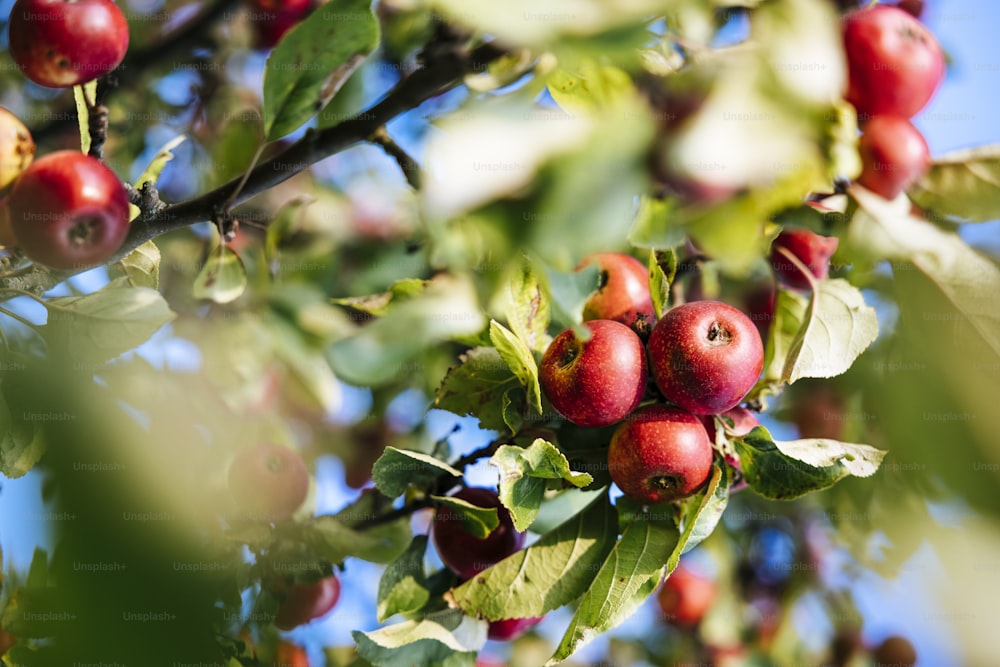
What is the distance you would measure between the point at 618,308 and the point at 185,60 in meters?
1.92

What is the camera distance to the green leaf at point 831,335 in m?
1.37

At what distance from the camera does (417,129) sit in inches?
93.0

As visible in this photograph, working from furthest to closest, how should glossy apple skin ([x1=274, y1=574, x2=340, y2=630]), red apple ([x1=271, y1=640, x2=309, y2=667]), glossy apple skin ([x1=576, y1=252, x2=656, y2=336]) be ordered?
red apple ([x1=271, y1=640, x2=309, y2=667]) → glossy apple skin ([x1=274, y1=574, x2=340, y2=630]) → glossy apple skin ([x1=576, y1=252, x2=656, y2=336])

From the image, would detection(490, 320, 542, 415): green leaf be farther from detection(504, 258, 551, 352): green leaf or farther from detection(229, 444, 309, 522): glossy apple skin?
detection(229, 444, 309, 522): glossy apple skin

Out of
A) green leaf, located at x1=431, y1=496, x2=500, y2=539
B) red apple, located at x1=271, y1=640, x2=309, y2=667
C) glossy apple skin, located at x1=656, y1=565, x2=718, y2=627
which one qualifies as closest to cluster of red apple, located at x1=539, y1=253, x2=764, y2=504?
green leaf, located at x1=431, y1=496, x2=500, y2=539

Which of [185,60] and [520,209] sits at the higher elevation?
[520,209]

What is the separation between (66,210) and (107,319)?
0.97 ft

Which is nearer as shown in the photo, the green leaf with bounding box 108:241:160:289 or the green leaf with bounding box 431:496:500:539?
the green leaf with bounding box 431:496:500:539

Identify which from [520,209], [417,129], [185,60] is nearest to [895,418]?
[520,209]

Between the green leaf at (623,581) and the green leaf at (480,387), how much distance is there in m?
0.30

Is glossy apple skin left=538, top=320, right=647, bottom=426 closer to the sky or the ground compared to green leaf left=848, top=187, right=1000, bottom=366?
closer to the ground

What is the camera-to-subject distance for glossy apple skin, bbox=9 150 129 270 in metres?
1.19

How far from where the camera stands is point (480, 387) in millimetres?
1486

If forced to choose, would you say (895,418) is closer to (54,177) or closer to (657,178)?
(657,178)
